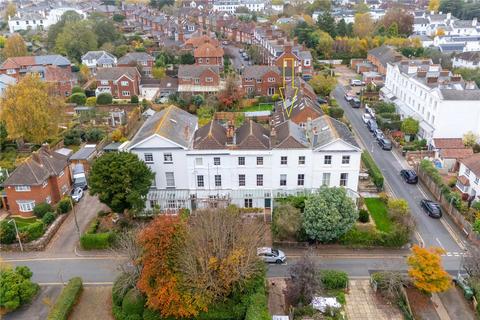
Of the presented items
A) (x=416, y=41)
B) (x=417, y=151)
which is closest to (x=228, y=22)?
(x=416, y=41)

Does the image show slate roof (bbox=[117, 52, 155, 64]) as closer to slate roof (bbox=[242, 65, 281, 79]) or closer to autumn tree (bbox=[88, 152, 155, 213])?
slate roof (bbox=[242, 65, 281, 79])

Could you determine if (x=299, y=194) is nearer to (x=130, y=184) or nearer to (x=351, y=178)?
(x=351, y=178)

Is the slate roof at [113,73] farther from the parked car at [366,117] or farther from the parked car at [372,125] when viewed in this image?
the parked car at [372,125]

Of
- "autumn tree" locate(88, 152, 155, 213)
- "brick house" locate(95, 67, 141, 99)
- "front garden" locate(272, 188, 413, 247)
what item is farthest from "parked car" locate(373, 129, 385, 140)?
"brick house" locate(95, 67, 141, 99)

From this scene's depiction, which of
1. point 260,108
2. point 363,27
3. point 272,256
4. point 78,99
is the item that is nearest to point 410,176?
point 272,256

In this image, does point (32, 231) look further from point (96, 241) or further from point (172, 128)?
point (172, 128)

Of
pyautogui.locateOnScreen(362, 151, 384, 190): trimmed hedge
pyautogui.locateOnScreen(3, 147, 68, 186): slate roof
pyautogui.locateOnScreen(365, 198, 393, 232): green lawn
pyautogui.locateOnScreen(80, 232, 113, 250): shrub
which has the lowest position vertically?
pyautogui.locateOnScreen(365, 198, 393, 232): green lawn
